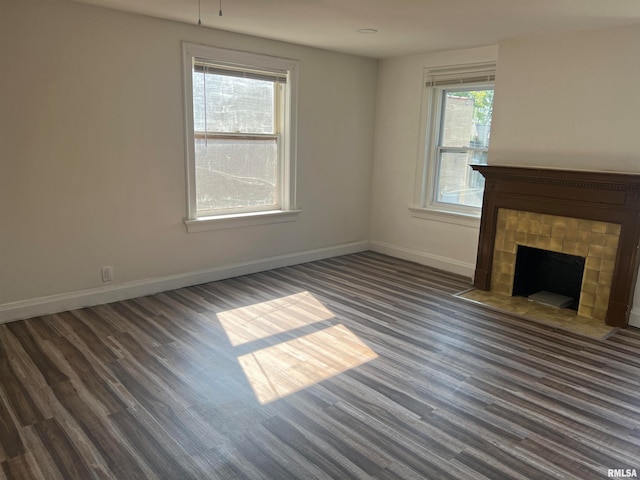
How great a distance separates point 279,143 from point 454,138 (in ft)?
6.30

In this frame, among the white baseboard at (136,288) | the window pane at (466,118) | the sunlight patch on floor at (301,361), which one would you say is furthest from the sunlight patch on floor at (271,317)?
the window pane at (466,118)

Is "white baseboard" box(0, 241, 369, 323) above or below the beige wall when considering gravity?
below

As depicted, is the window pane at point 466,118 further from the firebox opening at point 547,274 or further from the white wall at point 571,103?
the firebox opening at point 547,274

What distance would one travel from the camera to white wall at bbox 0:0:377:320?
3398 millimetres

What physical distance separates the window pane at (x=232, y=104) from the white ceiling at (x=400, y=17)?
1.53 ft

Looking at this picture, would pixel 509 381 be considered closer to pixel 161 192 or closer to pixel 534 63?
pixel 534 63

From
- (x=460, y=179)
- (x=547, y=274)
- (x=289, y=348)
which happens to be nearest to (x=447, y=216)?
(x=460, y=179)

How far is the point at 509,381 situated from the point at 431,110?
330cm

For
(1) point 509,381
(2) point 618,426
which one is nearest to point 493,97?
(1) point 509,381

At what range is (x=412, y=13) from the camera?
3.43 m

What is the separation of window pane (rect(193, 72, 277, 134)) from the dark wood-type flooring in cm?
168

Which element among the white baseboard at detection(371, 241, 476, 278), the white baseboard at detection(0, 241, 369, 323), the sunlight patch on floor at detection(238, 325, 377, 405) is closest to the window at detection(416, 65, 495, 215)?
the white baseboard at detection(371, 241, 476, 278)

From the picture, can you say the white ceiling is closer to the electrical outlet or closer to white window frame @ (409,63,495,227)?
white window frame @ (409,63,495,227)

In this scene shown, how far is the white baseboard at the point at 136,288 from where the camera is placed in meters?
3.61
